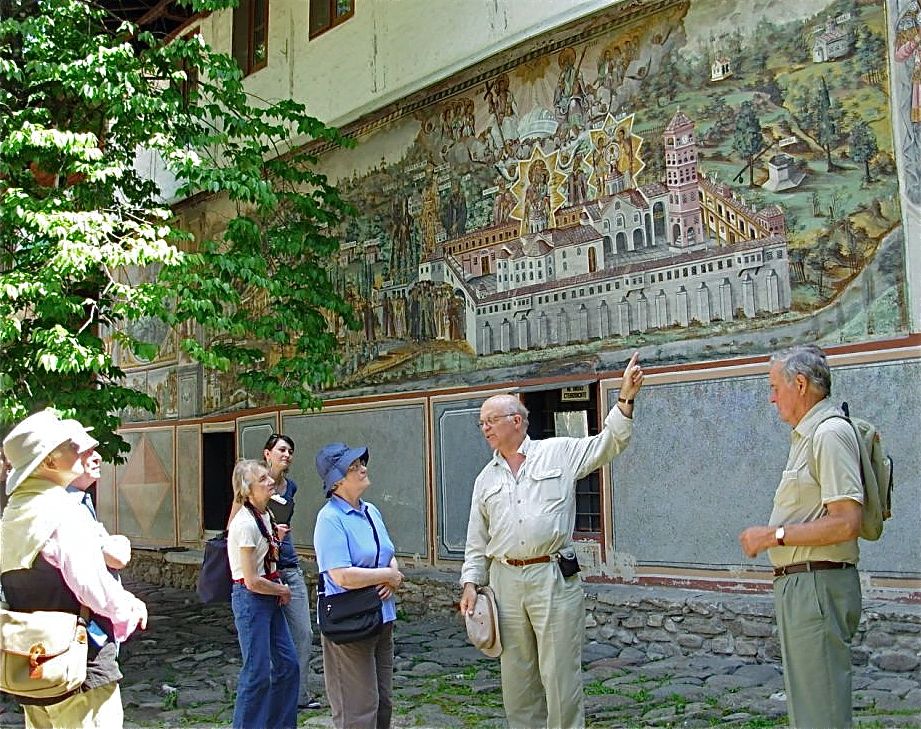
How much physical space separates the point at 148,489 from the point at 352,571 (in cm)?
1256

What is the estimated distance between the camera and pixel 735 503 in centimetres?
802

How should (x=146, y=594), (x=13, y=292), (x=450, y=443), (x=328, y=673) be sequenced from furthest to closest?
1. (x=146, y=594)
2. (x=450, y=443)
3. (x=13, y=292)
4. (x=328, y=673)

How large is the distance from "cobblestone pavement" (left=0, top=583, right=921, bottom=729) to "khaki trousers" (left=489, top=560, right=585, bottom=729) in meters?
1.95

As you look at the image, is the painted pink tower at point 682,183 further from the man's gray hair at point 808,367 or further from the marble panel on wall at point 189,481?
the marble panel on wall at point 189,481

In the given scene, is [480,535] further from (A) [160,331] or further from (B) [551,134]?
(A) [160,331]

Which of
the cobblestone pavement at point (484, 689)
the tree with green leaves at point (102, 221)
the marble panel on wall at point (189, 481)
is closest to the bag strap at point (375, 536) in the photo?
the cobblestone pavement at point (484, 689)

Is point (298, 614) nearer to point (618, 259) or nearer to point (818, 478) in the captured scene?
point (818, 478)

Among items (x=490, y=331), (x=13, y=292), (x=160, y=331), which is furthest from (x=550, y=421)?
(x=160, y=331)

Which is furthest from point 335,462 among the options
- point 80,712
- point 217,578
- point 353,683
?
point 80,712

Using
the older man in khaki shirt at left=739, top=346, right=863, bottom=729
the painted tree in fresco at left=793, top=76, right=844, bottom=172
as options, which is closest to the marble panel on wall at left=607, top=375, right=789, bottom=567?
the painted tree in fresco at left=793, top=76, right=844, bottom=172

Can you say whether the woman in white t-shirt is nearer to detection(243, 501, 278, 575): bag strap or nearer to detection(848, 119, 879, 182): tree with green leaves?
detection(243, 501, 278, 575): bag strap

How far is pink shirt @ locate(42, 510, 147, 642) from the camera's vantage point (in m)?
3.32

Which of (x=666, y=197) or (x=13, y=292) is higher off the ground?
(x=666, y=197)

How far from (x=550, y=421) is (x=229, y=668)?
12.3ft
